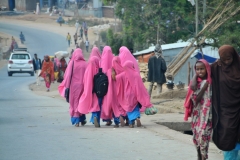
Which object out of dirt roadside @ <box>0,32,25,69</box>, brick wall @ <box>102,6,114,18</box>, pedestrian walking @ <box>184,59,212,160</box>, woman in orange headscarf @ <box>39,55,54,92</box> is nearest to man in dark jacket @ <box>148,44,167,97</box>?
woman in orange headscarf @ <box>39,55,54,92</box>

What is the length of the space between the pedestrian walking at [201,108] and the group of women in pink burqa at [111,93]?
15.5ft

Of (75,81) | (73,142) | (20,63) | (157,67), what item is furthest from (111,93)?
(20,63)

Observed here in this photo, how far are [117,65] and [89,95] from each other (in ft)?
2.72

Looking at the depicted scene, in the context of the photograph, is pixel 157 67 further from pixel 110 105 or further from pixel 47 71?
pixel 47 71

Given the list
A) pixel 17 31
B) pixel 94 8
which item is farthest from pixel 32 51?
pixel 94 8

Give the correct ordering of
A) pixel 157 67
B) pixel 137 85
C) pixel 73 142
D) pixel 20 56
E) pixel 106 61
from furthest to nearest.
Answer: pixel 20 56, pixel 157 67, pixel 106 61, pixel 137 85, pixel 73 142

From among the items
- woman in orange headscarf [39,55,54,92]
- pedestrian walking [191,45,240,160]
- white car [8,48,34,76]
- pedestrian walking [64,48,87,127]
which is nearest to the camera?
pedestrian walking [191,45,240,160]

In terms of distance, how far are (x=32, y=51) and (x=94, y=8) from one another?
2713cm

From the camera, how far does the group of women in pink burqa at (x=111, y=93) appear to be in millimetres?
13367

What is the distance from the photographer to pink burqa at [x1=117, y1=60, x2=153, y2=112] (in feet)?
43.7

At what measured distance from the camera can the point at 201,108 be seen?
840cm

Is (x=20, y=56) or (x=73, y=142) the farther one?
(x=20, y=56)

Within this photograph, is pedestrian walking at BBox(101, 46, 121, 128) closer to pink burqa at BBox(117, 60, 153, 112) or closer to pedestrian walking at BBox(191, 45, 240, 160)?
pink burqa at BBox(117, 60, 153, 112)

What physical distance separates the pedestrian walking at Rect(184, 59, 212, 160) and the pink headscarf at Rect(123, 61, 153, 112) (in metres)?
4.72
